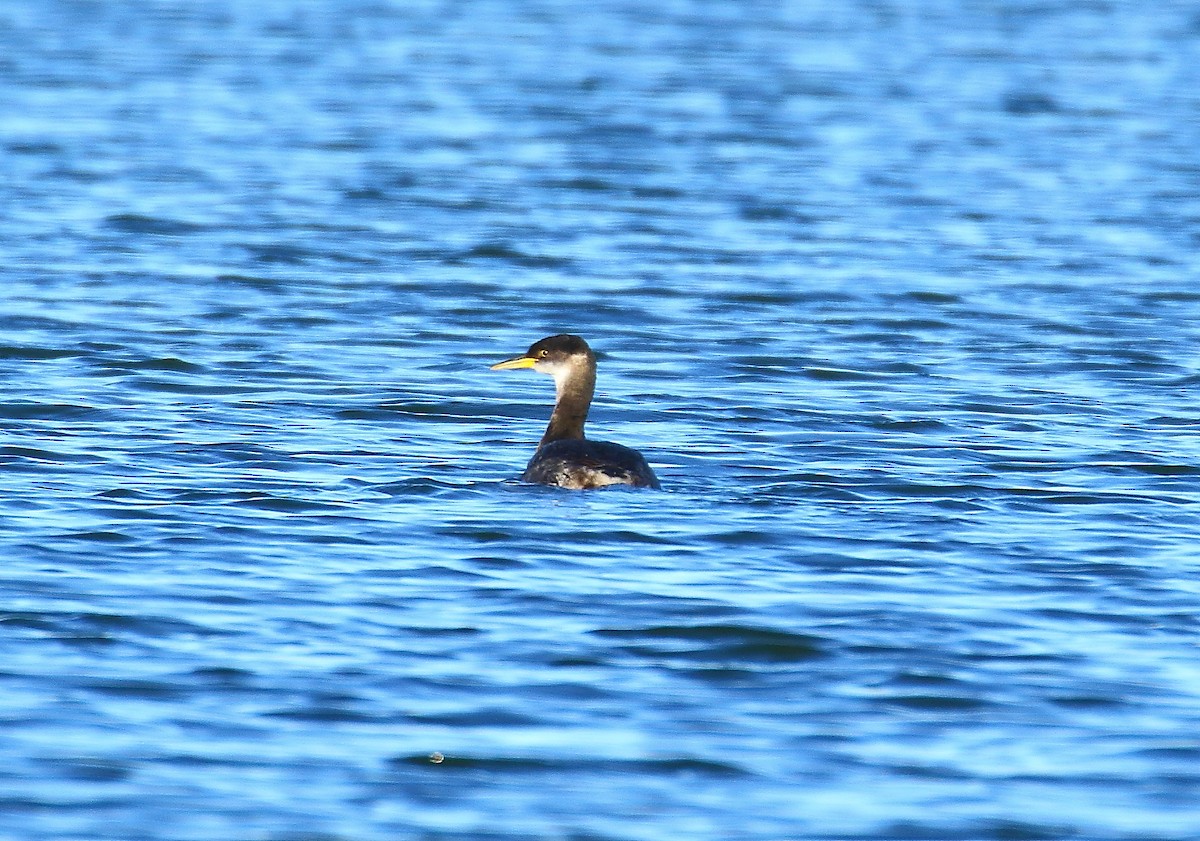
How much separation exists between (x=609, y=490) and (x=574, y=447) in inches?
12.3

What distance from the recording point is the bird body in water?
1189 cm

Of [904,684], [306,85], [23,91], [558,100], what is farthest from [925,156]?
[904,684]

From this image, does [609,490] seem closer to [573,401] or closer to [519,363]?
[573,401]

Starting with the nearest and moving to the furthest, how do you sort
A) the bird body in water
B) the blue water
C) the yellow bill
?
the blue water < the bird body in water < the yellow bill

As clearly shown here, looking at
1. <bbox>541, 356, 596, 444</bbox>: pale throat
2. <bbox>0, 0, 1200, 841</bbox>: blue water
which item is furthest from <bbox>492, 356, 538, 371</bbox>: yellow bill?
<bbox>0, 0, 1200, 841</bbox>: blue water

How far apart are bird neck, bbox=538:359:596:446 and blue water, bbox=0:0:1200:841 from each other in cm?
35

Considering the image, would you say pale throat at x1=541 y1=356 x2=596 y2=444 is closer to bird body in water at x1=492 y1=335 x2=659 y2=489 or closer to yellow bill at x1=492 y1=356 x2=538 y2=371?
bird body in water at x1=492 y1=335 x2=659 y2=489

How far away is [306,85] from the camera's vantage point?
33.4m

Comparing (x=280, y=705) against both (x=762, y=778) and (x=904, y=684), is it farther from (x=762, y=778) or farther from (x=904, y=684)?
(x=904, y=684)

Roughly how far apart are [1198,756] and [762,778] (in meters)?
1.61

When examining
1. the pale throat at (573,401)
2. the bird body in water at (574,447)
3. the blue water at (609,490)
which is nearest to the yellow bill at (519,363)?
the bird body in water at (574,447)

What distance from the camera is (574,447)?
12.1 meters

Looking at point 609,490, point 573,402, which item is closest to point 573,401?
point 573,402

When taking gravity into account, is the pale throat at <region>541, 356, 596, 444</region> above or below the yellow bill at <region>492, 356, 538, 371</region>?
below
